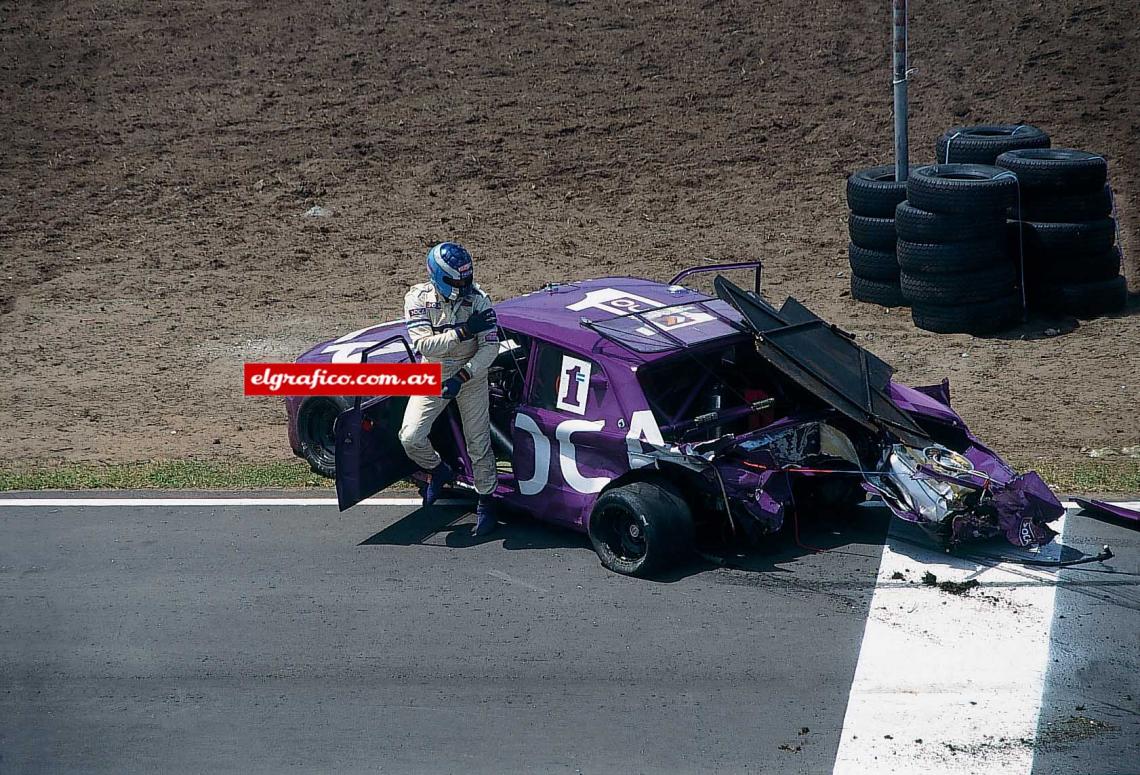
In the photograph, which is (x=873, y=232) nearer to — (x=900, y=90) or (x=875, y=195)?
(x=875, y=195)

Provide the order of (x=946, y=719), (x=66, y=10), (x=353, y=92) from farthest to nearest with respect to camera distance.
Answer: (x=66, y=10), (x=353, y=92), (x=946, y=719)

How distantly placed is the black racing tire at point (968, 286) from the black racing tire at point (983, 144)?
191cm

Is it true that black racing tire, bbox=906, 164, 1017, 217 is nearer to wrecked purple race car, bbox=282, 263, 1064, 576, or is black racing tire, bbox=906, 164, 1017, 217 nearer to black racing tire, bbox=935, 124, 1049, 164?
black racing tire, bbox=935, 124, 1049, 164

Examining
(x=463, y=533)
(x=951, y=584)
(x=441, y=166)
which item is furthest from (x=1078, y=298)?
(x=441, y=166)

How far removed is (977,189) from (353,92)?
12335 millimetres

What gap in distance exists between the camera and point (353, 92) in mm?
21703

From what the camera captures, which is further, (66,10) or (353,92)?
(66,10)

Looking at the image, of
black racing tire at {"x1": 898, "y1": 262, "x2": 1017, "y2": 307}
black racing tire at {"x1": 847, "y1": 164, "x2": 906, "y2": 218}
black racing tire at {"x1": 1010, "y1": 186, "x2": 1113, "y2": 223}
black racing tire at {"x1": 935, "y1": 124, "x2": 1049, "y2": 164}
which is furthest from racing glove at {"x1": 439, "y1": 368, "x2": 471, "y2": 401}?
black racing tire at {"x1": 935, "y1": 124, "x2": 1049, "y2": 164}

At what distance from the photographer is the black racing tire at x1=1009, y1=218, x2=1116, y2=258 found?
510 inches

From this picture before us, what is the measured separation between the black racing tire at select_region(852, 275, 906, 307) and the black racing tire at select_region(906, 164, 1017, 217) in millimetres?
1190

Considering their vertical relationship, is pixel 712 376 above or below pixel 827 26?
→ below

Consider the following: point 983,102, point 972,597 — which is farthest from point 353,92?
point 972,597

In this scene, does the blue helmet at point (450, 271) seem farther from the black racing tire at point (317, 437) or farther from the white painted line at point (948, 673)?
the white painted line at point (948, 673)

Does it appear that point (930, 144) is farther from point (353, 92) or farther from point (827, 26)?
point (353, 92)
